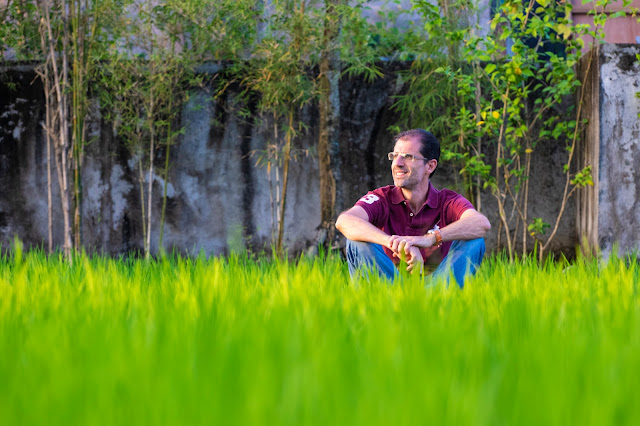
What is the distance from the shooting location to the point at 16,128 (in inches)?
196

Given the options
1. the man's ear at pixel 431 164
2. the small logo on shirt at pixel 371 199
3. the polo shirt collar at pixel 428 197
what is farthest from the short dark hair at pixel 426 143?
the small logo on shirt at pixel 371 199

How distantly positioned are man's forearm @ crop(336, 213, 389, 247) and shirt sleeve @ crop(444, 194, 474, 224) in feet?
1.47

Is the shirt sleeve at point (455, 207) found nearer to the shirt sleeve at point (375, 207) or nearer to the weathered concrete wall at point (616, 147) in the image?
the shirt sleeve at point (375, 207)

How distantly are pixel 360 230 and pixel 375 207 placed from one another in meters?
0.32

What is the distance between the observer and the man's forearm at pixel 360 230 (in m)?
2.43

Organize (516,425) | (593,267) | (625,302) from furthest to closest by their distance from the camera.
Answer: (593,267), (625,302), (516,425)

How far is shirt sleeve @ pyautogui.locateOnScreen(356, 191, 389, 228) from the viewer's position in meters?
2.77

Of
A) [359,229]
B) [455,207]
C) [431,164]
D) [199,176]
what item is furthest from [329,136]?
[359,229]

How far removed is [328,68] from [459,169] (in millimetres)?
1260

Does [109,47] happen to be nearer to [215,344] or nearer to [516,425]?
[215,344]

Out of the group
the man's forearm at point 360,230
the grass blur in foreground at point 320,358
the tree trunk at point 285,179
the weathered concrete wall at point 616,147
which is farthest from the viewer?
the tree trunk at point 285,179

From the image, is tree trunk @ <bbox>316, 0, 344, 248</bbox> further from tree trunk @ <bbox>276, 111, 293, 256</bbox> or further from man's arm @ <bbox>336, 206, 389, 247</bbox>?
man's arm @ <bbox>336, 206, 389, 247</bbox>

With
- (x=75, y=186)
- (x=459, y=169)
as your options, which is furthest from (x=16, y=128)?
(x=459, y=169)

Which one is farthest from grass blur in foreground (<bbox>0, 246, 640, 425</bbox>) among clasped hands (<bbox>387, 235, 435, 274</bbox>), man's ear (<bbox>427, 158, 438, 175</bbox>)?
man's ear (<bbox>427, 158, 438, 175</bbox>)
